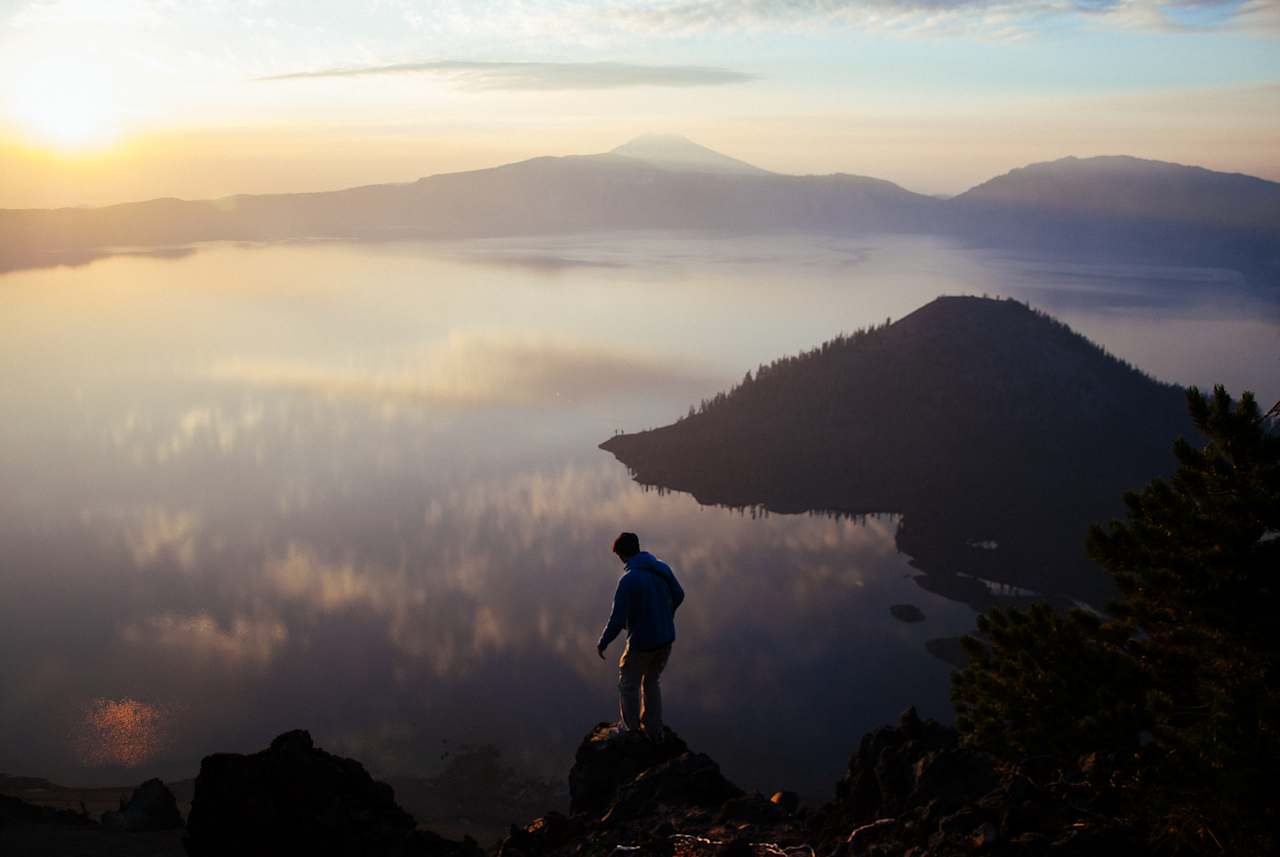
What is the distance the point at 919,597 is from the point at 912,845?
120771mm

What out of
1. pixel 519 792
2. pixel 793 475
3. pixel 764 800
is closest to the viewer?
pixel 764 800

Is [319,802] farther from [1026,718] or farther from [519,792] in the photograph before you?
[519,792]

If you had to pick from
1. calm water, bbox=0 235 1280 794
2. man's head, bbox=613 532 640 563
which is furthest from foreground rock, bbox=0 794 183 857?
calm water, bbox=0 235 1280 794

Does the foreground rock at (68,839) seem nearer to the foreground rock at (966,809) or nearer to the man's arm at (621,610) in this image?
the man's arm at (621,610)

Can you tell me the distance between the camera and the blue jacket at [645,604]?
1555 centimetres

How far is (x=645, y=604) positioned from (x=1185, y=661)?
10205 millimetres

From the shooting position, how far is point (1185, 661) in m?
17.1

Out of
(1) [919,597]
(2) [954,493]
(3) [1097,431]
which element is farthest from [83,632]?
(3) [1097,431]

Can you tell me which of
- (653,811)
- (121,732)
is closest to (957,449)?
(121,732)

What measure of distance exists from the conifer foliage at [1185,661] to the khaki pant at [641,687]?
19.7 feet

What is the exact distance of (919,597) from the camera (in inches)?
4975

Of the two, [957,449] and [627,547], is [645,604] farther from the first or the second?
[957,449]

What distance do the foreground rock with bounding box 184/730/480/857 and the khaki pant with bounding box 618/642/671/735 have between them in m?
3.61

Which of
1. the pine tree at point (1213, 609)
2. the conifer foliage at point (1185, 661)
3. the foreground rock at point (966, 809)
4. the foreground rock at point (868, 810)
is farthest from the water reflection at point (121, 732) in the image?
the pine tree at point (1213, 609)
